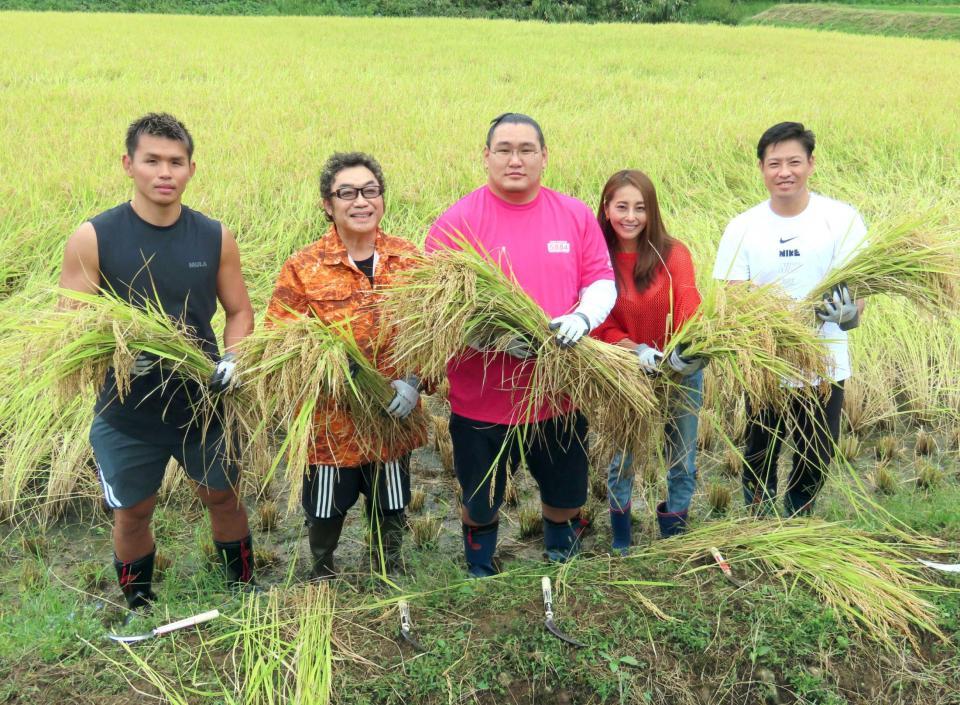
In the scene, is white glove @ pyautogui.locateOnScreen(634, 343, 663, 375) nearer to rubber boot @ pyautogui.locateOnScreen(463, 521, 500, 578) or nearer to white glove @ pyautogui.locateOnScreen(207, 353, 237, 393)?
rubber boot @ pyautogui.locateOnScreen(463, 521, 500, 578)

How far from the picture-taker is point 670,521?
3.05 m

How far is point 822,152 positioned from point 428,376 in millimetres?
5289

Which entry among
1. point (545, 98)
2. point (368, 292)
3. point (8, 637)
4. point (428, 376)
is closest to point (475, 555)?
point (428, 376)

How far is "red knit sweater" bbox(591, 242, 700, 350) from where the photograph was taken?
2752mm

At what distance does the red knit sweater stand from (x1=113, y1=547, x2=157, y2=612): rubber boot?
1730mm

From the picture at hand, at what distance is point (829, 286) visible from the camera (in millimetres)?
2730

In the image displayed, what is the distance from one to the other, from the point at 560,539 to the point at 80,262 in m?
1.82

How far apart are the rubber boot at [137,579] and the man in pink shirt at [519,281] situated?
111 centimetres

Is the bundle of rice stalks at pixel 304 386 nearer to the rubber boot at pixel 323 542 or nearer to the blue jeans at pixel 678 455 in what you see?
the rubber boot at pixel 323 542

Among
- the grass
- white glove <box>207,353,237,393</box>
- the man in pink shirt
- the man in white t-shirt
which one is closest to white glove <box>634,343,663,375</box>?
the man in pink shirt

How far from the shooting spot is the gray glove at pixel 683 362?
2592 millimetres

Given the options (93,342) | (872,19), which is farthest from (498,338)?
(872,19)

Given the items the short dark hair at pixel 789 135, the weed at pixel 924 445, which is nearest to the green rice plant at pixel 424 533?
the short dark hair at pixel 789 135

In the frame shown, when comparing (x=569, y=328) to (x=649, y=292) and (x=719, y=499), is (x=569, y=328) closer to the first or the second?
(x=649, y=292)
